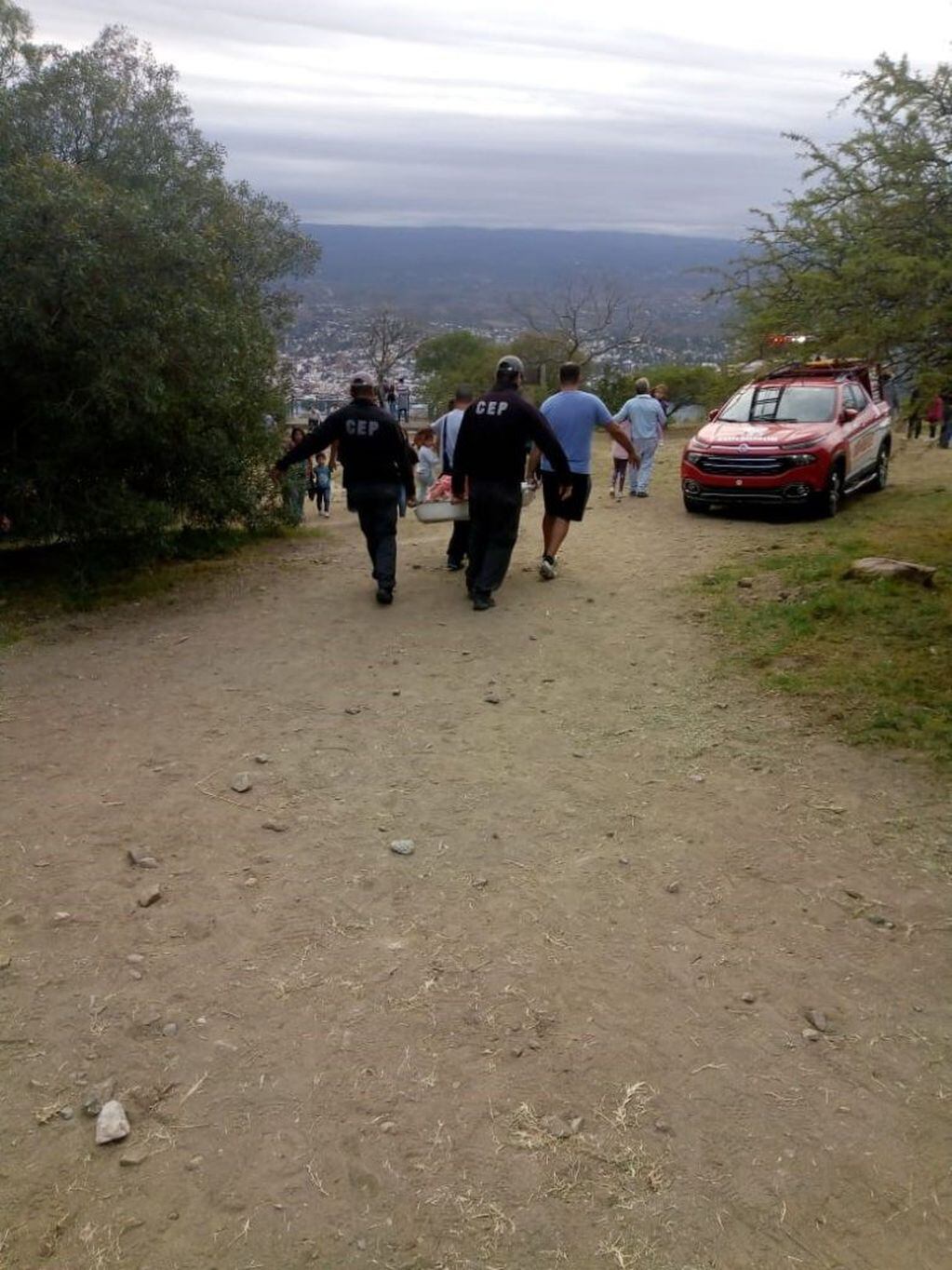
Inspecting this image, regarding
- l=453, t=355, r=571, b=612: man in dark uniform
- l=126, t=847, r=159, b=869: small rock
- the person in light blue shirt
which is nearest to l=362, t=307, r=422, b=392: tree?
the person in light blue shirt

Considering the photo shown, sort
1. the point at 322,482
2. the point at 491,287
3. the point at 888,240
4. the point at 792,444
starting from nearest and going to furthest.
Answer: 1. the point at 888,240
2. the point at 792,444
3. the point at 322,482
4. the point at 491,287

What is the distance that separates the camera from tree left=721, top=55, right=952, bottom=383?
685 centimetres

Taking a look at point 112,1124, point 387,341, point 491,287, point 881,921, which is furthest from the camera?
point 491,287

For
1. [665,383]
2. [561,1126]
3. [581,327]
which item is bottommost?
[561,1126]

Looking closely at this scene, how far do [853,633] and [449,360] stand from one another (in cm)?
4883

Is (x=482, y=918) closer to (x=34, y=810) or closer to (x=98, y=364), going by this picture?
(x=34, y=810)

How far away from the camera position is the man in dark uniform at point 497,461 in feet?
25.4

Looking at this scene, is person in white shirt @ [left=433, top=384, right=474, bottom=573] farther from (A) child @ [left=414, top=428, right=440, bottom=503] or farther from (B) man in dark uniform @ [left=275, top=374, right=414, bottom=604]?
(A) child @ [left=414, top=428, right=440, bottom=503]

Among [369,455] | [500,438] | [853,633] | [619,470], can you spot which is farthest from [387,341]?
[853,633]

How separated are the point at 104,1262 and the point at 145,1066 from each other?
682 mm

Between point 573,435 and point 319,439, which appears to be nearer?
point 319,439

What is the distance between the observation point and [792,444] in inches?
476

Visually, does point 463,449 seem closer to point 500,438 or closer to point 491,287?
point 500,438

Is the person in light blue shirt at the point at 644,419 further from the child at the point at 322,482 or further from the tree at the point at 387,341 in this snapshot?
the tree at the point at 387,341
